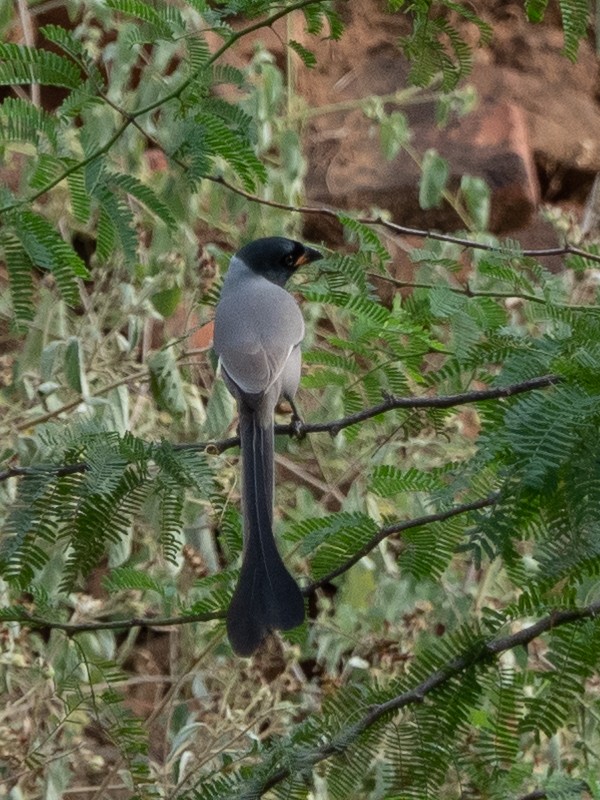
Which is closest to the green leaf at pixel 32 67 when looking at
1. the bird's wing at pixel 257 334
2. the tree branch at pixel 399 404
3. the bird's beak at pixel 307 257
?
the bird's wing at pixel 257 334

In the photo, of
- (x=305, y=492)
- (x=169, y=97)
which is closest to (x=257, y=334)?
(x=169, y=97)

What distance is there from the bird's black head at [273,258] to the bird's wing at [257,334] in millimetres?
196

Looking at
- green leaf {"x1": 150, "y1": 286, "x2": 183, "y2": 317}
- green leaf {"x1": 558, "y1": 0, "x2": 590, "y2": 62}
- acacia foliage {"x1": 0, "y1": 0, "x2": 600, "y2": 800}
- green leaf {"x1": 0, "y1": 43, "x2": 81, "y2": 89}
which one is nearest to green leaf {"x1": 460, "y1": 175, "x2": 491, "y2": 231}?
acacia foliage {"x1": 0, "y1": 0, "x2": 600, "y2": 800}

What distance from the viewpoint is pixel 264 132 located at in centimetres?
471

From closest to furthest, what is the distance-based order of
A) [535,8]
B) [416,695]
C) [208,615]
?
[416,695] → [208,615] → [535,8]

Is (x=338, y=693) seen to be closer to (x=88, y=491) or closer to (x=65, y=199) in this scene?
(x=88, y=491)

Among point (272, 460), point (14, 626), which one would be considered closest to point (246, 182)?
point (272, 460)

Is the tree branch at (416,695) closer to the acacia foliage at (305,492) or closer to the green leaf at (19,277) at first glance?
the acacia foliage at (305,492)

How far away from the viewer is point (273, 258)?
3.85 m

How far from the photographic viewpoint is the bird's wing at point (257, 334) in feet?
10.4

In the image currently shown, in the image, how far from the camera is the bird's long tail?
2.26 meters

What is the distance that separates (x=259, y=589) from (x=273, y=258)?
1706mm

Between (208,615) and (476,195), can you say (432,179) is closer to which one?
(476,195)

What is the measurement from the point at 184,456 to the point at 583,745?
1.53 meters
